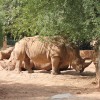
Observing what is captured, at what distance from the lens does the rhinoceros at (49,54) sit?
46.9 feet

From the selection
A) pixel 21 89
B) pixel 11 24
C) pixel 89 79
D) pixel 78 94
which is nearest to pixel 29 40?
pixel 11 24

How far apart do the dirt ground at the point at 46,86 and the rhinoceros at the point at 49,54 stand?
0.35m

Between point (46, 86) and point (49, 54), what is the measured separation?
8.84 feet

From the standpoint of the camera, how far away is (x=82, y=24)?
10547 mm

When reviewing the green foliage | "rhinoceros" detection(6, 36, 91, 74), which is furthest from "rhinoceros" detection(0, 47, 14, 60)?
the green foliage

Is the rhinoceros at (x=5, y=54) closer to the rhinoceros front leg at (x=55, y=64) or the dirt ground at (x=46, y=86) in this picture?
the dirt ground at (x=46, y=86)

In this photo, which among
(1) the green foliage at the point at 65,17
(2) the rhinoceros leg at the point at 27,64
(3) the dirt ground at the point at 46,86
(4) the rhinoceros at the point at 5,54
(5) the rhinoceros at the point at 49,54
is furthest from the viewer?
(4) the rhinoceros at the point at 5,54

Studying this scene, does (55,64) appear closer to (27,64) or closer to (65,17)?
(27,64)

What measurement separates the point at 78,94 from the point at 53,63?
4.13 metres

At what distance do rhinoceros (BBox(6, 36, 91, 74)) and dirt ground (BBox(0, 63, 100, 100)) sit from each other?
350 mm

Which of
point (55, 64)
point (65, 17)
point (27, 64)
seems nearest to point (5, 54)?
point (27, 64)

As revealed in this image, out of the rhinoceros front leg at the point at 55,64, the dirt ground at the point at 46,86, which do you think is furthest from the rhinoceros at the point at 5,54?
the rhinoceros front leg at the point at 55,64

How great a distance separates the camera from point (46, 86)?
12.0 meters

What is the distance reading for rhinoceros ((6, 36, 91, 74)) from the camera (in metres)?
14.3
